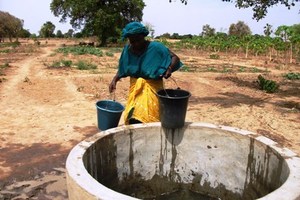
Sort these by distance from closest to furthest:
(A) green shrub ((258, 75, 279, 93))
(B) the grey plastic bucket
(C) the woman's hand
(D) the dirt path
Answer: (C) the woman's hand, (B) the grey plastic bucket, (D) the dirt path, (A) green shrub ((258, 75, 279, 93))

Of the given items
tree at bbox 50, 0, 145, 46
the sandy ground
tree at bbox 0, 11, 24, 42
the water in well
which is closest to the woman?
the water in well

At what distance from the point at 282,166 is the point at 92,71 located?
34.0ft

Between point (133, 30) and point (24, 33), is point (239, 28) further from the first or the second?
point (133, 30)

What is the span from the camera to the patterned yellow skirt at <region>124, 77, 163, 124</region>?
11.1 ft

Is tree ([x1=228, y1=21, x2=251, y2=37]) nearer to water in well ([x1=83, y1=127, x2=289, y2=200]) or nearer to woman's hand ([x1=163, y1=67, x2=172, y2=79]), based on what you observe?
woman's hand ([x1=163, y1=67, x2=172, y2=79])

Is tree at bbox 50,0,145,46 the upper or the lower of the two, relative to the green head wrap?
upper

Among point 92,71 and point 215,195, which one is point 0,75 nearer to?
point 92,71

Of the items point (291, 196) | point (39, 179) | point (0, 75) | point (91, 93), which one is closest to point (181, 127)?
point (291, 196)

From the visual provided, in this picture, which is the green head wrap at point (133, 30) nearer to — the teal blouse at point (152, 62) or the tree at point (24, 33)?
the teal blouse at point (152, 62)

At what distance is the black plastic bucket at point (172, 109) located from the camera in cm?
294

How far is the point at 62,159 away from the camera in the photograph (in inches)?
172

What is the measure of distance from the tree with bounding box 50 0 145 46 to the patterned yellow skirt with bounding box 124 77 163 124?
26.1 m

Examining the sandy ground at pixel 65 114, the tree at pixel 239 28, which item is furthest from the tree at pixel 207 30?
the sandy ground at pixel 65 114

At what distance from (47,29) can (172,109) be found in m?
53.0
